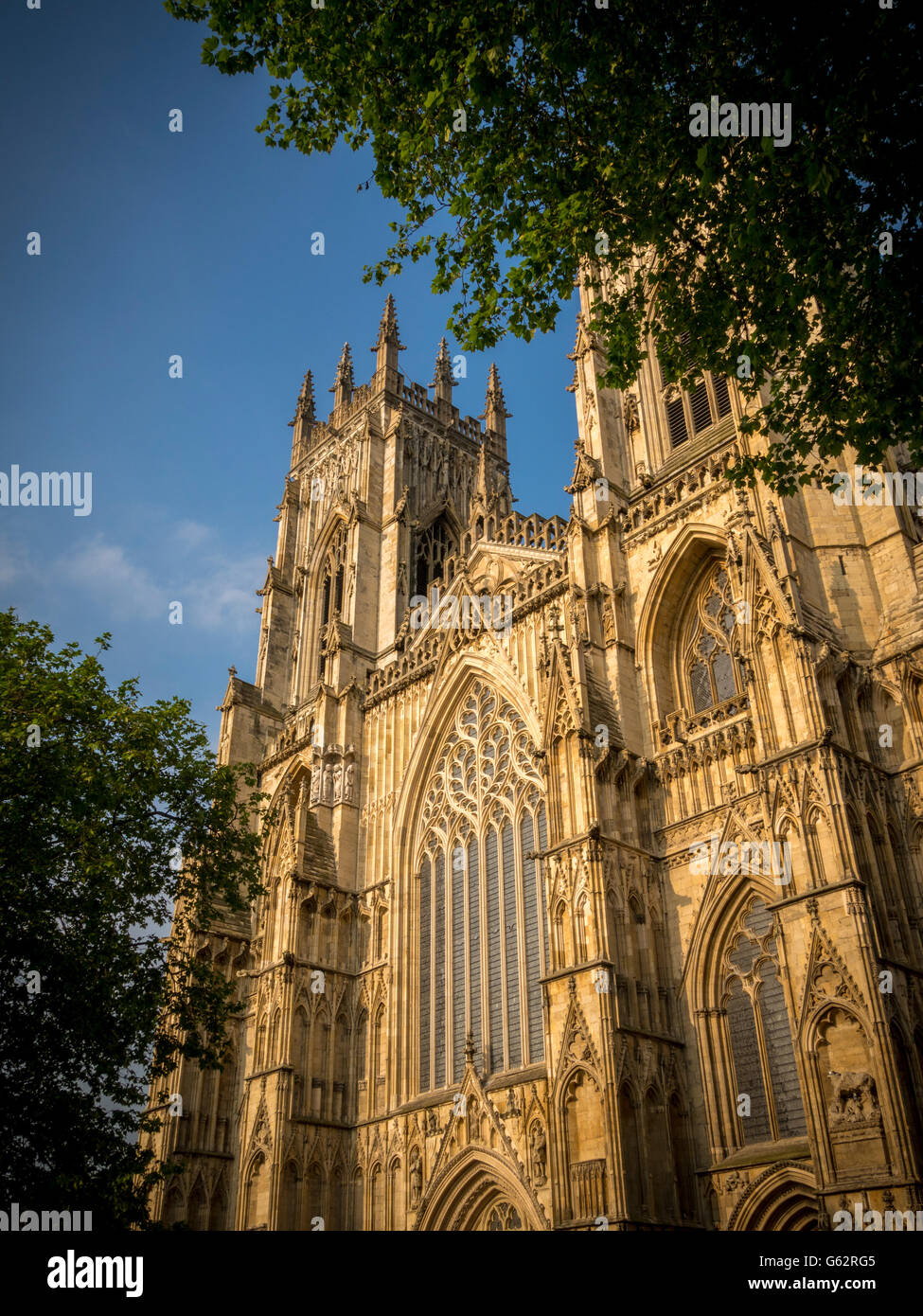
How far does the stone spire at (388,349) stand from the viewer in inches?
1543

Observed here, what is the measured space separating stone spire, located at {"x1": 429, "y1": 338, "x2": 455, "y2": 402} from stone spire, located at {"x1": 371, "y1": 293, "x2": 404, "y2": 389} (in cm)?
203

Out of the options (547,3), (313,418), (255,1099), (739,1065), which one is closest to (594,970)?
(739,1065)

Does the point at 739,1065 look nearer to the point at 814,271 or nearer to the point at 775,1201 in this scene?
the point at 775,1201

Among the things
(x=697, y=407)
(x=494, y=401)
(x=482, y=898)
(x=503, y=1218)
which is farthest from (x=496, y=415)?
(x=503, y=1218)

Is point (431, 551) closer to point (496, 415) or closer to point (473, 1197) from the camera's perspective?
point (496, 415)

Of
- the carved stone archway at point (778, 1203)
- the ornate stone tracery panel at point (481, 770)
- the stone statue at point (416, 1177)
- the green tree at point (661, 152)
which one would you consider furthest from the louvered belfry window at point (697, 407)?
the stone statue at point (416, 1177)

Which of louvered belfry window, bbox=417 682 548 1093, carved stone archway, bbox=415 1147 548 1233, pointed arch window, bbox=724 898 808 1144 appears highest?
louvered belfry window, bbox=417 682 548 1093

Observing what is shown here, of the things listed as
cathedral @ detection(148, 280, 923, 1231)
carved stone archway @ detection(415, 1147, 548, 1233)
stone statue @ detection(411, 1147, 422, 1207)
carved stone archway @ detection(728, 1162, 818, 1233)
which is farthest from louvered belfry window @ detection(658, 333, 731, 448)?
stone statue @ detection(411, 1147, 422, 1207)

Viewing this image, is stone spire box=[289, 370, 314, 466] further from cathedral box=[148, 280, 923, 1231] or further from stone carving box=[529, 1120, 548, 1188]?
stone carving box=[529, 1120, 548, 1188]

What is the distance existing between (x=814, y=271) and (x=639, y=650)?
34.9ft

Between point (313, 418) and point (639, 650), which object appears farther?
point (313, 418)

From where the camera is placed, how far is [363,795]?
2742cm

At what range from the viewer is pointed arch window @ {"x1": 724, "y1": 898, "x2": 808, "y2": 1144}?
15648 mm

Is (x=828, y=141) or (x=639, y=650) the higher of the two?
(x=639, y=650)
